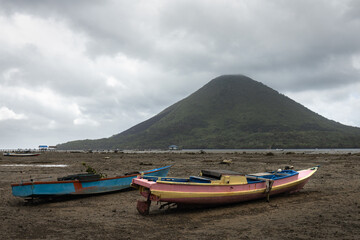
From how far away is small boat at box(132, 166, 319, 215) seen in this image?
39.4 ft

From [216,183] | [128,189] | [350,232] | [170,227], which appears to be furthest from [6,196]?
[350,232]

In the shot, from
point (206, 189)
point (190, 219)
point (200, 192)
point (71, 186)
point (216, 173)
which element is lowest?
point (190, 219)

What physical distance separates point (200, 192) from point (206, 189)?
328 millimetres

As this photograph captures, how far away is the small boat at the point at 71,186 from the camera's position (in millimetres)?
14391

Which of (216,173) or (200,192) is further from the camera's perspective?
(216,173)

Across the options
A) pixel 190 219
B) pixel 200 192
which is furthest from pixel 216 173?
pixel 190 219

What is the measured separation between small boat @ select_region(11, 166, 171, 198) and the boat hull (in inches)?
143

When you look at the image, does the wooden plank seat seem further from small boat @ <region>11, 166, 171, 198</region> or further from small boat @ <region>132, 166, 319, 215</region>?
small boat @ <region>11, 166, 171, 198</region>

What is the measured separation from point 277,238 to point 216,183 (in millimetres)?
4237

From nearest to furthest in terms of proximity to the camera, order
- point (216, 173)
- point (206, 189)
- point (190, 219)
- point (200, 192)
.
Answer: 1. point (190, 219)
2. point (200, 192)
3. point (206, 189)
4. point (216, 173)

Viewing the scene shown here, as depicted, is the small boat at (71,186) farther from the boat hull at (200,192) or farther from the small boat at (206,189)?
the boat hull at (200,192)

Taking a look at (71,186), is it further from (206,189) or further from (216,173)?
(216,173)

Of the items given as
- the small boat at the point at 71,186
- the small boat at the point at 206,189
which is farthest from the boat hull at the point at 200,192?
the small boat at the point at 71,186

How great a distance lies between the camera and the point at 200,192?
40.9 feet
